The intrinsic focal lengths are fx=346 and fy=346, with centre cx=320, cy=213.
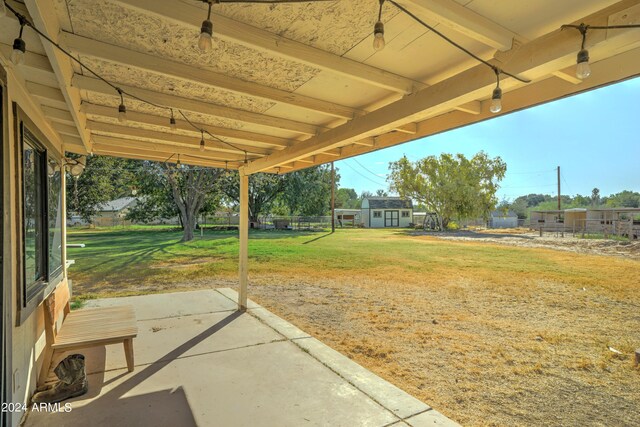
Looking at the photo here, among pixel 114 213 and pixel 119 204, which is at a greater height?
pixel 119 204

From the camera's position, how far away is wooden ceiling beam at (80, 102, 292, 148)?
10.6 feet

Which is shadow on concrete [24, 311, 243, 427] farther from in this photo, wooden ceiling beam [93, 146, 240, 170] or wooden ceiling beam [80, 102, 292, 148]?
wooden ceiling beam [93, 146, 240, 170]

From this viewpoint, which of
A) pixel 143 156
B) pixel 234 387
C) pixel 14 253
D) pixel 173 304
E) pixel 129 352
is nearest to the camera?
pixel 14 253

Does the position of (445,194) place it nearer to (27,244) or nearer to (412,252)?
(412,252)

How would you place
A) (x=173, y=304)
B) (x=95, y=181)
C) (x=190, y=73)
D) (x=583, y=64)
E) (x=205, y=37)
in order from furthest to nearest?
(x=95, y=181) < (x=173, y=304) < (x=190, y=73) < (x=583, y=64) < (x=205, y=37)

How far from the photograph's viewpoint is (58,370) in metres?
2.78

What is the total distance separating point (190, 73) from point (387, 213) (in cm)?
3817

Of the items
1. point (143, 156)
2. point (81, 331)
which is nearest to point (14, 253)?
point (81, 331)

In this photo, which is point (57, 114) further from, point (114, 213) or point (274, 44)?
point (114, 213)

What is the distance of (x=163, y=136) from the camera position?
13.5 feet

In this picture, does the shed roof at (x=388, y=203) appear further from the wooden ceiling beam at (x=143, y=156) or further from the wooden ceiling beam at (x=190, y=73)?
the wooden ceiling beam at (x=190, y=73)

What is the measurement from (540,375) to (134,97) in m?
4.58

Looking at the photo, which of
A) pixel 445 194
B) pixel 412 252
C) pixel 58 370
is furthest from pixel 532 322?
pixel 445 194

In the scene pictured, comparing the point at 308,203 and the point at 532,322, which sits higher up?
the point at 308,203
